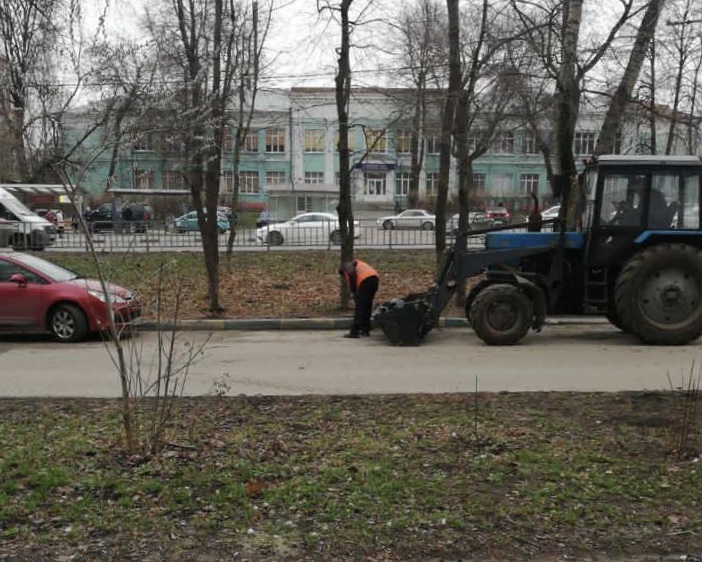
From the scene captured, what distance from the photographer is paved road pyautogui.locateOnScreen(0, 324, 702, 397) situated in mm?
8062

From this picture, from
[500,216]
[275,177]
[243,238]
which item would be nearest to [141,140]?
[243,238]

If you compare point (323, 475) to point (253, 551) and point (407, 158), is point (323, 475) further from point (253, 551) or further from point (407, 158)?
point (407, 158)

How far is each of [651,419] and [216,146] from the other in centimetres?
1022

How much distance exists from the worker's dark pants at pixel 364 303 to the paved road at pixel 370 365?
30cm

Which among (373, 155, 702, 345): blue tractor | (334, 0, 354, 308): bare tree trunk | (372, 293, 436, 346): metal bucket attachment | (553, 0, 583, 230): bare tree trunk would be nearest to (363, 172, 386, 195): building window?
(553, 0, 583, 230): bare tree trunk

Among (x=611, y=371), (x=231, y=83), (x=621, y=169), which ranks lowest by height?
(x=611, y=371)

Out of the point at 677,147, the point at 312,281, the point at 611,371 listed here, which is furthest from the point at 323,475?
the point at 677,147

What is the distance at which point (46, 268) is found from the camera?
1241 centimetres

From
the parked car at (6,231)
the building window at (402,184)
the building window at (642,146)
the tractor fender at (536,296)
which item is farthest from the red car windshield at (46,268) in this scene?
the building window at (402,184)

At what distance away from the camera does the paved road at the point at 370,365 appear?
806 centimetres

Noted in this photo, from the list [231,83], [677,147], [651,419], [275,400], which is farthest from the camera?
[677,147]

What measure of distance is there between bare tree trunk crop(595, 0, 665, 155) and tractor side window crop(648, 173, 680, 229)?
5.37 m

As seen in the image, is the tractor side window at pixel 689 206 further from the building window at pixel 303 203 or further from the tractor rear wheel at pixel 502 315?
the building window at pixel 303 203

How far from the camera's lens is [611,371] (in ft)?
29.3
